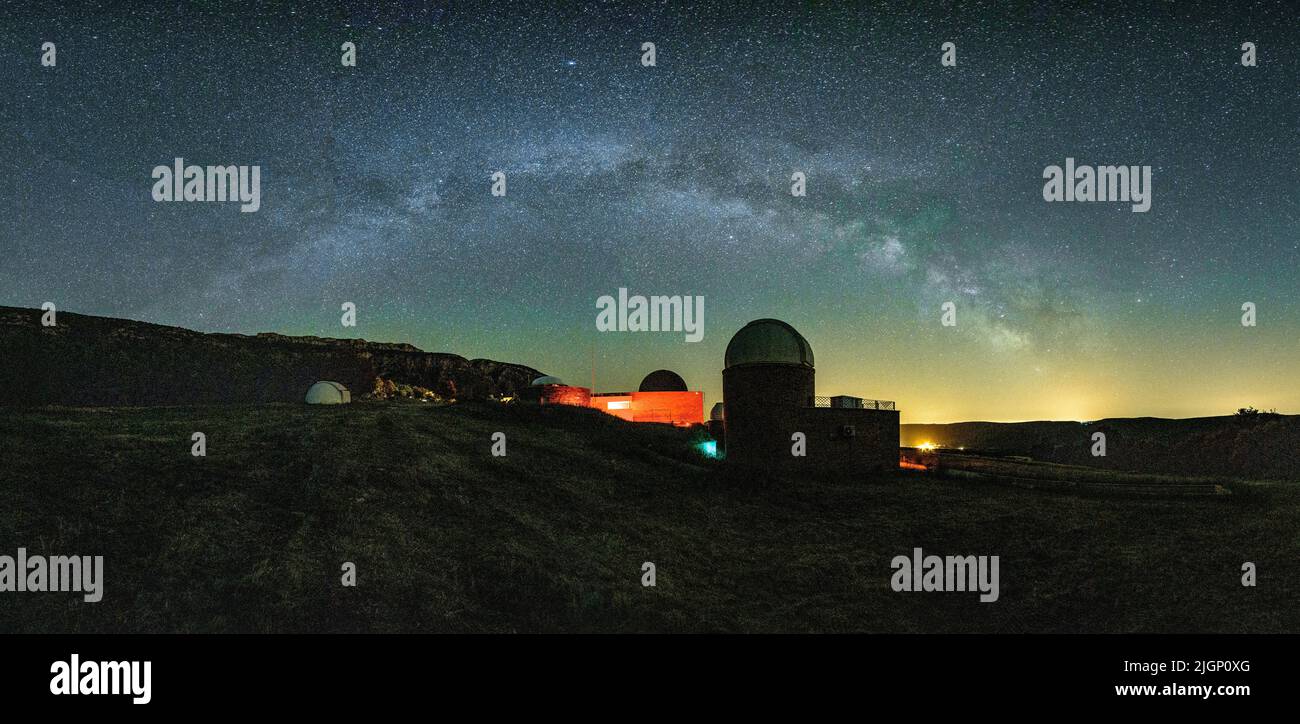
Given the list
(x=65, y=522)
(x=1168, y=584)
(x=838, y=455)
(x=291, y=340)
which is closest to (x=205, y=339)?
(x=291, y=340)

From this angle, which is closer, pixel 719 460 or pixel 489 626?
pixel 489 626

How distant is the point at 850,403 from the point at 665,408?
22.7 m

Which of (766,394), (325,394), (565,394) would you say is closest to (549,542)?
(766,394)

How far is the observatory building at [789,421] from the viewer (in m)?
25.6

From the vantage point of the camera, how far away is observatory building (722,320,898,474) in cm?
2564

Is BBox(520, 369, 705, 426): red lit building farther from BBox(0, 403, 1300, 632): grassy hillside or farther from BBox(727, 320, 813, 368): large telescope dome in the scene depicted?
BBox(0, 403, 1300, 632): grassy hillside

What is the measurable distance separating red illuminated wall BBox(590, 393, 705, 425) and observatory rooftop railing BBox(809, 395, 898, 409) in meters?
21.3

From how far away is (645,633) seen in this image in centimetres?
1133

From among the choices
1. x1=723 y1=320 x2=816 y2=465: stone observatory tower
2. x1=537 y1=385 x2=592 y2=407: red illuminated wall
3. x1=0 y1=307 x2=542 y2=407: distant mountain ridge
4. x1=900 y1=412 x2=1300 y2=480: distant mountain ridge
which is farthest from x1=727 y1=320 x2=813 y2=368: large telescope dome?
x1=0 y1=307 x2=542 y2=407: distant mountain ridge

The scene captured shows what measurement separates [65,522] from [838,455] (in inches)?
931

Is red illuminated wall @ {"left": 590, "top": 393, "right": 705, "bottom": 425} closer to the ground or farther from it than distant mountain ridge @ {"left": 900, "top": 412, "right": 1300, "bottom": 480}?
farther from it

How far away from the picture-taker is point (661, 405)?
160ft

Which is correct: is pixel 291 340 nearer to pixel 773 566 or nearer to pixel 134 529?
pixel 134 529
